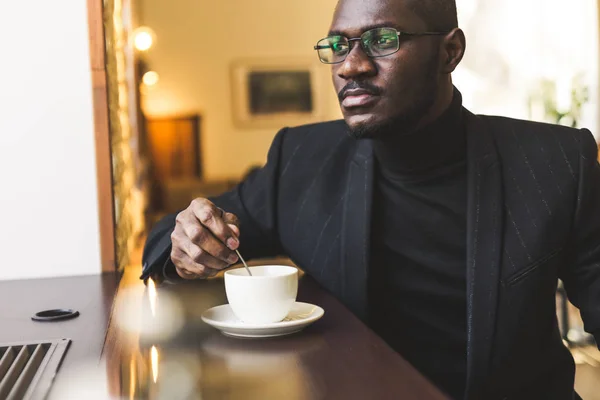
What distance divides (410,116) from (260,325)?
2.12 feet

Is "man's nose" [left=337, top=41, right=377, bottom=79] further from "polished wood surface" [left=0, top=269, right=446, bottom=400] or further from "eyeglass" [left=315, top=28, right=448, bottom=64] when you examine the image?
"polished wood surface" [left=0, top=269, right=446, bottom=400]

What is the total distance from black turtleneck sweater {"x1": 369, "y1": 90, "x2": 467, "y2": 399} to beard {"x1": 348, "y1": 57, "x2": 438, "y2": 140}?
0.11ft

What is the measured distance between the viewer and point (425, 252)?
1.61 meters

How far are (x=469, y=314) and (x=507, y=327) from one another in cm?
8

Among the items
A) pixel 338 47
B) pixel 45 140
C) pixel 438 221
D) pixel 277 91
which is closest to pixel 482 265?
pixel 438 221

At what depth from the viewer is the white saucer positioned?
107cm

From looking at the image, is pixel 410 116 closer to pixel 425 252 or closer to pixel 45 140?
pixel 425 252

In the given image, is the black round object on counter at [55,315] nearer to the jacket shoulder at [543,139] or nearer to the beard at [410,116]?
the beard at [410,116]

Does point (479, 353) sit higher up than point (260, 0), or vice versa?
point (260, 0)

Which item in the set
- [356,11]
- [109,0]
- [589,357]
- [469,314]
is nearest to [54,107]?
[109,0]

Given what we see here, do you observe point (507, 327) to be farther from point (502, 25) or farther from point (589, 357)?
point (502, 25)

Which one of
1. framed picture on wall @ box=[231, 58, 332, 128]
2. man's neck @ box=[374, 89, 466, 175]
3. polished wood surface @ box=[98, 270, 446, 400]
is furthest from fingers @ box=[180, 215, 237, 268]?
framed picture on wall @ box=[231, 58, 332, 128]

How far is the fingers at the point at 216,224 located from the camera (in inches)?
50.6

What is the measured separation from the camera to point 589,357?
167 inches
